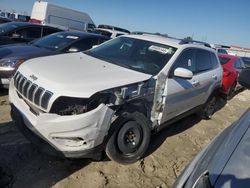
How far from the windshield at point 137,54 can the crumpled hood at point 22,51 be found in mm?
1920

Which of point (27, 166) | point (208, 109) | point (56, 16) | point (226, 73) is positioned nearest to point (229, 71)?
point (226, 73)

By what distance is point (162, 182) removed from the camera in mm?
4094

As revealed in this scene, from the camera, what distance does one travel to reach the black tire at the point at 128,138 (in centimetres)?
390

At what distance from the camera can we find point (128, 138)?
4164 millimetres

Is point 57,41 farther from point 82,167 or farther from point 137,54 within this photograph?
point 82,167

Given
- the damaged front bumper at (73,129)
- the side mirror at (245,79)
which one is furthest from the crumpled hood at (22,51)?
the side mirror at (245,79)

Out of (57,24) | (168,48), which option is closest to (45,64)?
(168,48)

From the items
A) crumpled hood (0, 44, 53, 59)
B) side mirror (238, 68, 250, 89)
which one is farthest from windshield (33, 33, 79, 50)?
side mirror (238, 68, 250, 89)

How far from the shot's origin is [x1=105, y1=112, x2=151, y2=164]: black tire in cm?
390

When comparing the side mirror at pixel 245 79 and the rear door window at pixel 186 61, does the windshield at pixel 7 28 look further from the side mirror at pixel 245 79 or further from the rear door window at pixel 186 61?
the side mirror at pixel 245 79

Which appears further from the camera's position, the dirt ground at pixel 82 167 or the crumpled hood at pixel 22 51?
the crumpled hood at pixel 22 51

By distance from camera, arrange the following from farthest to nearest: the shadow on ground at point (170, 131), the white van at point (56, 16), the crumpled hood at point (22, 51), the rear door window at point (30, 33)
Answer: the white van at point (56, 16) → the rear door window at point (30, 33) → the crumpled hood at point (22, 51) → the shadow on ground at point (170, 131)

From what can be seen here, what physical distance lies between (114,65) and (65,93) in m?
1.33

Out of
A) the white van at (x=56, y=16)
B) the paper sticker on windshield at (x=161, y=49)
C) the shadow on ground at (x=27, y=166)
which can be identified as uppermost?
the paper sticker on windshield at (x=161, y=49)
